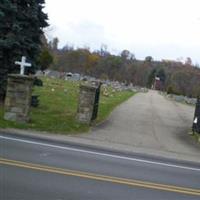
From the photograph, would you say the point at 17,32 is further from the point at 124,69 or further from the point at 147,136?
the point at 124,69

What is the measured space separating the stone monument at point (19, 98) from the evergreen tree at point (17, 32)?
12.4 feet

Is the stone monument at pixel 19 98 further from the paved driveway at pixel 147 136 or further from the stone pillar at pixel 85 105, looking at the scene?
the stone pillar at pixel 85 105

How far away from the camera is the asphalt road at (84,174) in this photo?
8.27m

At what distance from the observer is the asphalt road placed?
8.27 metres

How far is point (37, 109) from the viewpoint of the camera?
22.8 metres

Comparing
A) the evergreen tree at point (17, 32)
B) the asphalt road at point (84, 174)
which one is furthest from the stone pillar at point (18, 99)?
the evergreen tree at point (17, 32)

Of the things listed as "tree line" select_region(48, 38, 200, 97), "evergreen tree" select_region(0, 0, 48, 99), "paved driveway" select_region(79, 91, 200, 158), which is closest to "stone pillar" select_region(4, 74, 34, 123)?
"paved driveway" select_region(79, 91, 200, 158)

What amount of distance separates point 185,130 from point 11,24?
894cm

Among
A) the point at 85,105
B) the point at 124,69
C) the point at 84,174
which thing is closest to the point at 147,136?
the point at 85,105

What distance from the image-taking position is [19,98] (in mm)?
18000

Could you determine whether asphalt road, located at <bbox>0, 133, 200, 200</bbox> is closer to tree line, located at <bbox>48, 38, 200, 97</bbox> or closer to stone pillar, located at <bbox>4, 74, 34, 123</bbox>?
stone pillar, located at <bbox>4, 74, 34, 123</bbox>

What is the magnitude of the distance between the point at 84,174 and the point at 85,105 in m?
9.99

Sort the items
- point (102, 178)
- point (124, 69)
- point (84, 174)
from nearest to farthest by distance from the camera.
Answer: point (102, 178), point (84, 174), point (124, 69)

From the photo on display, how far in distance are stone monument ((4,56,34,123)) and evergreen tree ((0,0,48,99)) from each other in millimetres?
3770
